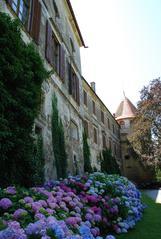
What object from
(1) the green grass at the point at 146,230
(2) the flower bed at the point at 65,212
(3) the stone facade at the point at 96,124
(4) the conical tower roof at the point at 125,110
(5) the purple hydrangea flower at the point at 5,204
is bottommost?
(1) the green grass at the point at 146,230

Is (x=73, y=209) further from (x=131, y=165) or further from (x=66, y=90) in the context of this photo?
(x=131, y=165)

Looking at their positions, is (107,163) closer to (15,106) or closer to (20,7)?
(20,7)

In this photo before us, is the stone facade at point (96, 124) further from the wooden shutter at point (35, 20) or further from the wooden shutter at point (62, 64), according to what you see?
the wooden shutter at point (35, 20)

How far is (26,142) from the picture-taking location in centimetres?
568

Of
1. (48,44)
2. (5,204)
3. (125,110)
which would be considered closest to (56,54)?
(48,44)

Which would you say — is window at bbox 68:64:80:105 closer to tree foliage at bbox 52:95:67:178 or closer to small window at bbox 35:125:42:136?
tree foliage at bbox 52:95:67:178

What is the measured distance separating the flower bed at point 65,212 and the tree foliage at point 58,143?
1883 mm

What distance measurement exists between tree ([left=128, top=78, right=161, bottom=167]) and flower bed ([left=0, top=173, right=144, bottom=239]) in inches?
686

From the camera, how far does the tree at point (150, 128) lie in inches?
934

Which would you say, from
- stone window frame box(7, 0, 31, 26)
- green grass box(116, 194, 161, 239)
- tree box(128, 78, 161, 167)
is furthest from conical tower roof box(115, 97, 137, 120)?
green grass box(116, 194, 161, 239)

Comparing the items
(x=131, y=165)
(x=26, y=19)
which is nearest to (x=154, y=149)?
(x=131, y=165)

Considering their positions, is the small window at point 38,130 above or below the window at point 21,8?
below

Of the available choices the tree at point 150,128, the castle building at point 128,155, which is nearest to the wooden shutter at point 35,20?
the tree at point 150,128

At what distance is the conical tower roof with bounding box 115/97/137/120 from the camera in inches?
1350
